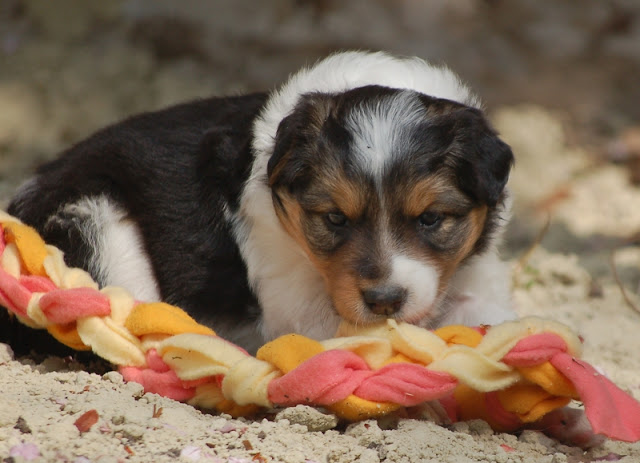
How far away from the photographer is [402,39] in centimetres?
739

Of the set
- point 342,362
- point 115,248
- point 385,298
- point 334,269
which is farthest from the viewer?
point 115,248

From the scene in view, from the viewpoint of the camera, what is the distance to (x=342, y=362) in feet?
9.61

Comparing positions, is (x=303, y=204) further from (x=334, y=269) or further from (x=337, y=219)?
(x=334, y=269)

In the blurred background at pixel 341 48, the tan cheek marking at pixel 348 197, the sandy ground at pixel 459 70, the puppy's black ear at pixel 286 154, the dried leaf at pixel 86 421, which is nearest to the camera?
the dried leaf at pixel 86 421

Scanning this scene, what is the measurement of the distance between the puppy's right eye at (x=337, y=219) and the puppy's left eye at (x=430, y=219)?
0.30 metres

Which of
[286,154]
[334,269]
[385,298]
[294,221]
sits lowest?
[385,298]

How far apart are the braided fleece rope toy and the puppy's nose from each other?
0.07 m

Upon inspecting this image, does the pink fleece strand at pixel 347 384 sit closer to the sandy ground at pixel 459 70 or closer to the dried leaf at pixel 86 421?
the dried leaf at pixel 86 421

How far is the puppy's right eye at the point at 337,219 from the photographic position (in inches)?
132

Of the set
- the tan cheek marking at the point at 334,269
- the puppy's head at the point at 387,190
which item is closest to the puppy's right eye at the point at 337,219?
the puppy's head at the point at 387,190

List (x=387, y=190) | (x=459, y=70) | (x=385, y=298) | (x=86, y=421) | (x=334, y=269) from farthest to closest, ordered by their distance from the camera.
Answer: (x=459, y=70), (x=334, y=269), (x=387, y=190), (x=385, y=298), (x=86, y=421)

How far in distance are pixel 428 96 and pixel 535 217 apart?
3.12 m

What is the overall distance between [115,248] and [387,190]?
55.3 inches

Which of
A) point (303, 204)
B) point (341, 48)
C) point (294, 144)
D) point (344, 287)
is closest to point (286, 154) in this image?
point (294, 144)
